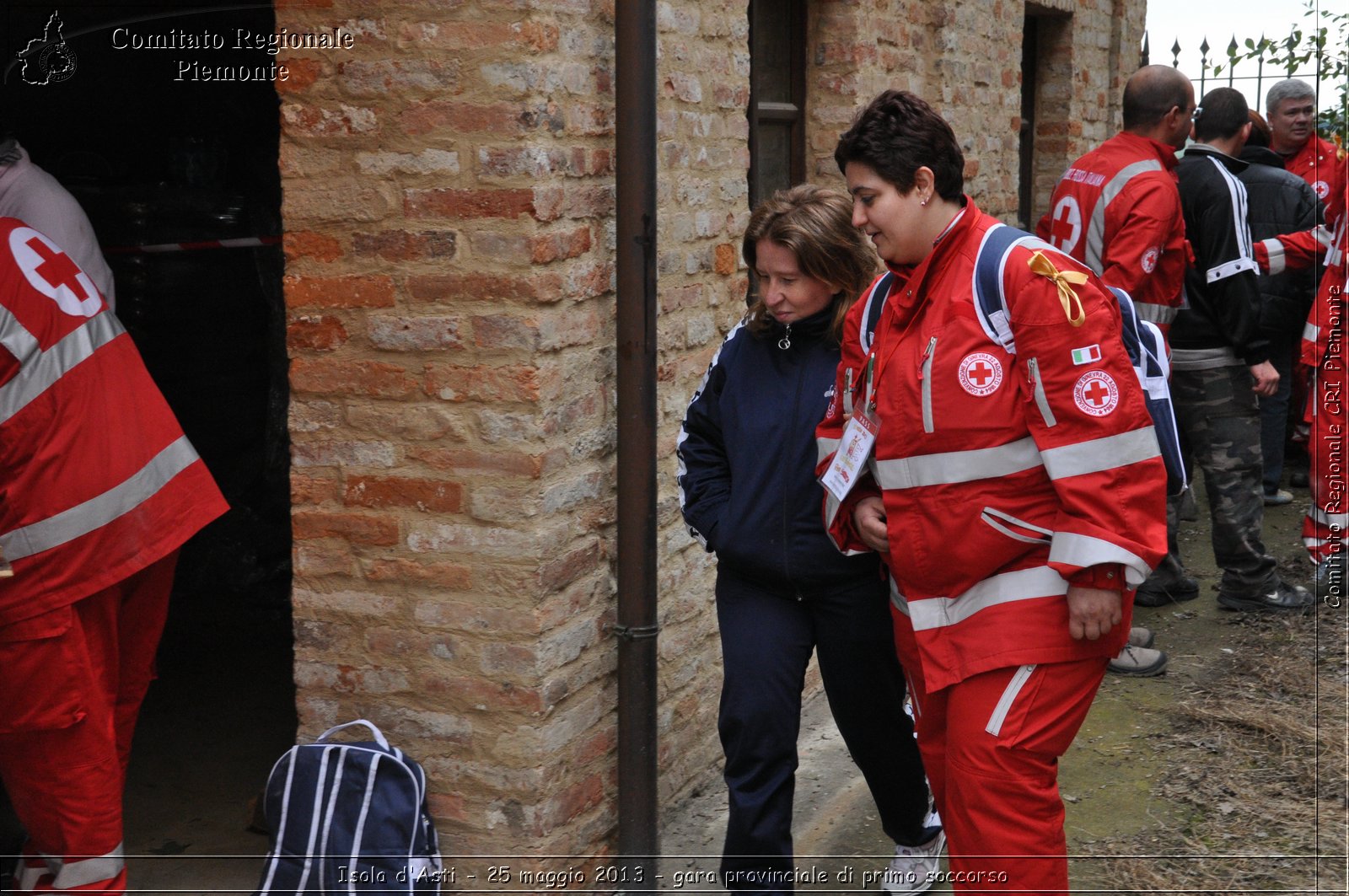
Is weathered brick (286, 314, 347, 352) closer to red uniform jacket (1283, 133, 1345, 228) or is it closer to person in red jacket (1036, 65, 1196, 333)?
person in red jacket (1036, 65, 1196, 333)

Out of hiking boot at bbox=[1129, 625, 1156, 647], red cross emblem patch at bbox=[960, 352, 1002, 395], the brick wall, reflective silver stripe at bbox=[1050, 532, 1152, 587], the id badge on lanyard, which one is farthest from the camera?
hiking boot at bbox=[1129, 625, 1156, 647]

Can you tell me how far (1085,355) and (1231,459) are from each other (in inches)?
142

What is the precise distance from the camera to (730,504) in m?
3.12

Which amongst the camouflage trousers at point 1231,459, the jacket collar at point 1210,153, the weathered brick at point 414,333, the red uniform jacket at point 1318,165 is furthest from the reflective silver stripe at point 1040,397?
the red uniform jacket at point 1318,165

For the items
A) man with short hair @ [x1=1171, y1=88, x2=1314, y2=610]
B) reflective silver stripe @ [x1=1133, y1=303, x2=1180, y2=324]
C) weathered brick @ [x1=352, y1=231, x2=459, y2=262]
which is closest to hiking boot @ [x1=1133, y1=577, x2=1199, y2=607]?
→ man with short hair @ [x1=1171, y1=88, x2=1314, y2=610]

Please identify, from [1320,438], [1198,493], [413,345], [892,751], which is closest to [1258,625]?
[1320,438]

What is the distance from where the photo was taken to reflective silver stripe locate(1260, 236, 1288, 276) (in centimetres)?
608

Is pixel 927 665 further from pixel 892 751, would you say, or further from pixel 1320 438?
pixel 1320 438

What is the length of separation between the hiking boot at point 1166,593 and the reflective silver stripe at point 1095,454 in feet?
12.4

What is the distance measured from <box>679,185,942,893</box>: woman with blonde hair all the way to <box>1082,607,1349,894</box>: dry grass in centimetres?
106

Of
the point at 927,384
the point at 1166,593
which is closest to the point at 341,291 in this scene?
the point at 927,384

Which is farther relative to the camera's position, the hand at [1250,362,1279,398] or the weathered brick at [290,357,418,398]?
the hand at [1250,362,1279,398]

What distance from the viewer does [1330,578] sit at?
605cm

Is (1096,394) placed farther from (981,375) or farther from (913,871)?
(913,871)
